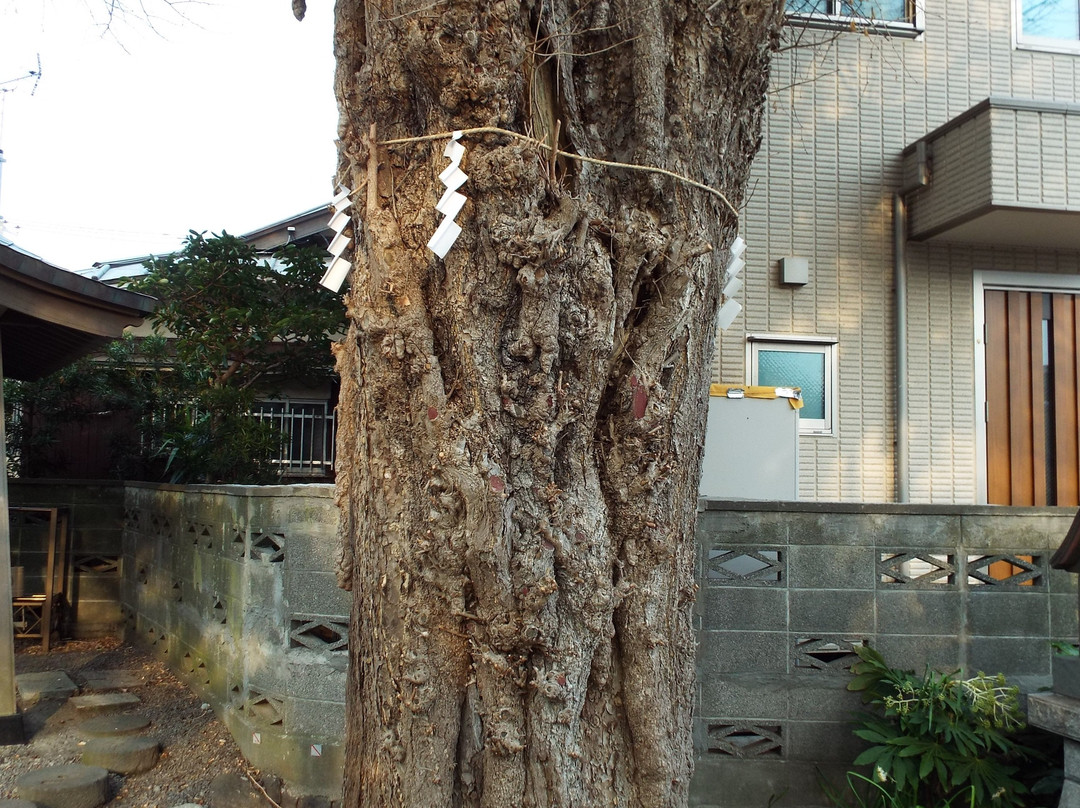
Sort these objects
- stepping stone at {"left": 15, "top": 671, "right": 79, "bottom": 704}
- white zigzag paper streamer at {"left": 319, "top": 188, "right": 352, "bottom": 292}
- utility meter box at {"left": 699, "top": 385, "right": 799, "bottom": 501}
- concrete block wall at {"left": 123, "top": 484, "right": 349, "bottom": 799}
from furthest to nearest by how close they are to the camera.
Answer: stepping stone at {"left": 15, "top": 671, "right": 79, "bottom": 704} → utility meter box at {"left": 699, "top": 385, "right": 799, "bottom": 501} → concrete block wall at {"left": 123, "top": 484, "right": 349, "bottom": 799} → white zigzag paper streamer at {"left": 319, "top": 188, "right": 352, "bottom": 292}

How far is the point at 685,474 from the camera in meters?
2.36

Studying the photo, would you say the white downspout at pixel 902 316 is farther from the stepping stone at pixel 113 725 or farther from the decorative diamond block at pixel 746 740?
the stepping stone at pixel 113 725

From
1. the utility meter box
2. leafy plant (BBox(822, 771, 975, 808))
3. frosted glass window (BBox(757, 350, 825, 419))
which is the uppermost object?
frosted glass window (BBox(757, 350, 825, 419))

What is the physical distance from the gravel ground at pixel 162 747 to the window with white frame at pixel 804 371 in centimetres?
462

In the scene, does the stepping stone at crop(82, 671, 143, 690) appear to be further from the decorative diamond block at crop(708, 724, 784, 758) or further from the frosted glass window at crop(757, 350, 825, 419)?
the frosted glass window at crop(757, 350, 825, 419)

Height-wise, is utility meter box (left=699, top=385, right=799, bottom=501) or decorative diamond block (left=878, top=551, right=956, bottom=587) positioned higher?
utility meter box (left=699, top=385, right=799, bottom=501)

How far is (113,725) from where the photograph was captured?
536 centimetres

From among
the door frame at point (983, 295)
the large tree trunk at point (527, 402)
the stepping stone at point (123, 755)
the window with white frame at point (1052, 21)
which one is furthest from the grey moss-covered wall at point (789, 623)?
the window with white frame at point (1052, 21)

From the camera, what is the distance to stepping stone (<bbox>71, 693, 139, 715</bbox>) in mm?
5684

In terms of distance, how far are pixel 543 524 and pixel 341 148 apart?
1.22 metres

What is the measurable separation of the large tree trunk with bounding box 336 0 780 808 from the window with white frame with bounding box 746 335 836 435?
4757 mm

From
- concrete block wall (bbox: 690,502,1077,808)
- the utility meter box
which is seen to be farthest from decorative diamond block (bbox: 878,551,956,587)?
the utility meter box

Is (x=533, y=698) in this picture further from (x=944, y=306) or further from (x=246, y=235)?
(x=246, y=235)

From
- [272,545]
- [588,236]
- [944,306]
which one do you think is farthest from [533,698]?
[944,306]
